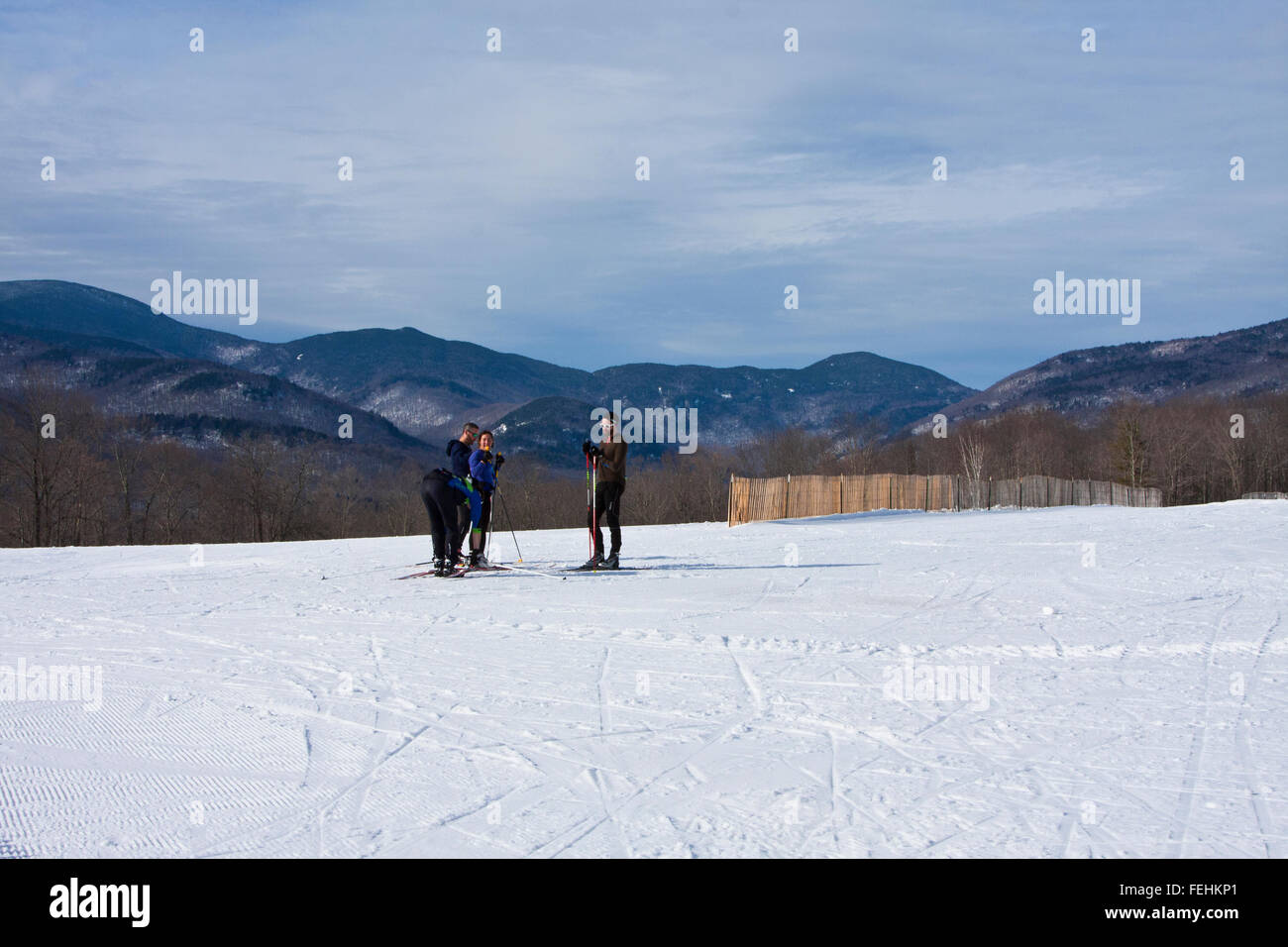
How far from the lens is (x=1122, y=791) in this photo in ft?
15.4

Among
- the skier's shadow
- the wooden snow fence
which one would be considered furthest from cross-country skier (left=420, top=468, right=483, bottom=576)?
the wooden snow fence

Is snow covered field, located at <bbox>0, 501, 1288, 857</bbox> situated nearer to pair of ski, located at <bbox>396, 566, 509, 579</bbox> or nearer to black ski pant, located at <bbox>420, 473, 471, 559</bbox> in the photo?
pair of ski, located at <bbox>396, 566, 509, 579</bbox>

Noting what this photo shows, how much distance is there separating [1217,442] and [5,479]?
318 feet

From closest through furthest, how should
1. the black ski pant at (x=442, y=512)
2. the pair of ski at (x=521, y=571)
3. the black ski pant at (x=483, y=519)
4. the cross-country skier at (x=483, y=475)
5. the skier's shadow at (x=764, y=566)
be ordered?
1. the black ski pant at (x=442, y=512)
2. the pair of ski at (x=521, y=571)
3. the cross-country skier at (x=483, y=475)
4. the black ski pant at (x=483, y=519)
5. the skier's shadow at (x=764, y=566)

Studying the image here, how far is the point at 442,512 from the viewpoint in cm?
1423

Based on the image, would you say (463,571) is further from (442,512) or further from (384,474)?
(384,474)

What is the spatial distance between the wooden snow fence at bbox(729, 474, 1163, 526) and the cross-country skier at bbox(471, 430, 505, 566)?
60.7ft

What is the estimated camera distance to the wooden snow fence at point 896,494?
122 ft

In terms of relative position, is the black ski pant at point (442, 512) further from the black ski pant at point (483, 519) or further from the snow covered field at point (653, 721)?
the snow covered field at point (653, 721)

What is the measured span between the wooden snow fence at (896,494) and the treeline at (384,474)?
6.29 m

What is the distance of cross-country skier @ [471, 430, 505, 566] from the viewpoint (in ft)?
48.6

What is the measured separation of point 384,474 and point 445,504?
107 m

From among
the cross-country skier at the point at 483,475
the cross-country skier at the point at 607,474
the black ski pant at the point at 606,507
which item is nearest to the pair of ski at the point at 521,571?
the cross-country skier at the point at 483,475
